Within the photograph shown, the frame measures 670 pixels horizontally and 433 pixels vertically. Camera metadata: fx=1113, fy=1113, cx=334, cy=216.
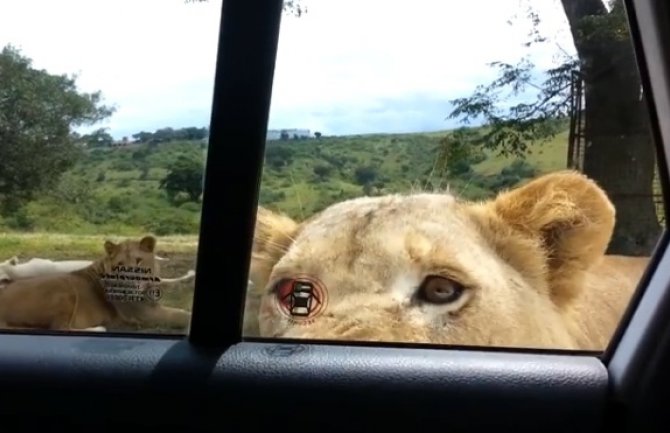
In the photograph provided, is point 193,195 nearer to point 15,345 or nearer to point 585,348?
point 15,345

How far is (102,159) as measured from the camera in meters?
2.42

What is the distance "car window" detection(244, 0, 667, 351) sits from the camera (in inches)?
92.0

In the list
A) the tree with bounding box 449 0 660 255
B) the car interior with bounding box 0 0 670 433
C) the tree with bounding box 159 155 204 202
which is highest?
the tree with bounding box 449 0 660 255

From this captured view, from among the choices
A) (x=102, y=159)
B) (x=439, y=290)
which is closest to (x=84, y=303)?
(x=102, y=159)

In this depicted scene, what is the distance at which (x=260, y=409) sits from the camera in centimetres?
230

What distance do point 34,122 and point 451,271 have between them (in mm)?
967

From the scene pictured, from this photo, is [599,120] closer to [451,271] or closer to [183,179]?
[451,271]

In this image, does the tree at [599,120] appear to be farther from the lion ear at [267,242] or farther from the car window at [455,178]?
the lion ear at [267,242]

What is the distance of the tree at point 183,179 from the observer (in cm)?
239

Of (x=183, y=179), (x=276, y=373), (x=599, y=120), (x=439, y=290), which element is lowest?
(x=276, y=373)

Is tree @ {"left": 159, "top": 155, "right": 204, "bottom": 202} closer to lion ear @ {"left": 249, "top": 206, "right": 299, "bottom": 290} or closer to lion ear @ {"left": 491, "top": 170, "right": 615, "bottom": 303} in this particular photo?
lion ear @ {"left": 249, "top": 206, "right": 299, "bottom": 290}

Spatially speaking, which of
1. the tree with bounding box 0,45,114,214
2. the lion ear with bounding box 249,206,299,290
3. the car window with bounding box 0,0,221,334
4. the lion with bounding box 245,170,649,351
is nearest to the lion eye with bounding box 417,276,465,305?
the lion with bounding box 245,170,649,351

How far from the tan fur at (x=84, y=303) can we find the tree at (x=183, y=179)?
119 millimetres

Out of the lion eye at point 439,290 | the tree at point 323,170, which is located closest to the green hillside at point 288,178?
the tree at point 323,170
